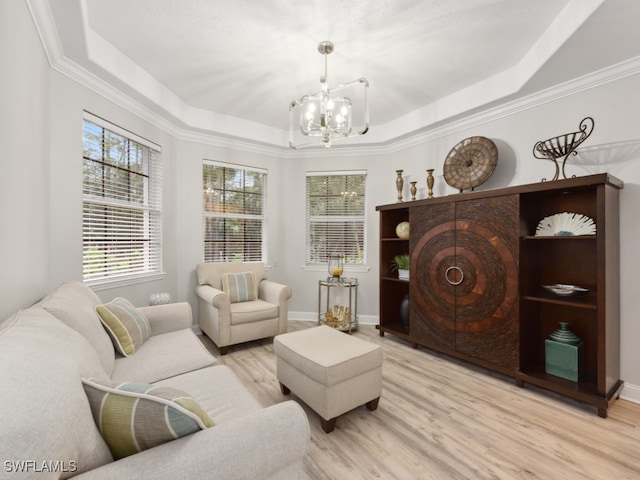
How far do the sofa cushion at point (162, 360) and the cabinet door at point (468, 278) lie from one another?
85.0 inches

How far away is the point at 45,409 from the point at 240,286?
9.66ft

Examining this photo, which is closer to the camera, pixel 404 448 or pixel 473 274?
pixel 404 448

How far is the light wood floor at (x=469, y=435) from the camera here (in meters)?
1.56

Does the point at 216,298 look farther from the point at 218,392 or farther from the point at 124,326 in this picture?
the point at 218,392

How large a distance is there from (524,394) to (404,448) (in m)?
1.26

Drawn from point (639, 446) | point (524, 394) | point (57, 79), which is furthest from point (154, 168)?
point (639, 446)

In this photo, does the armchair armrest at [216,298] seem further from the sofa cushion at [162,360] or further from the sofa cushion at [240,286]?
the sofa cushion at [162,360]

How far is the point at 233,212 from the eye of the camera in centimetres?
411

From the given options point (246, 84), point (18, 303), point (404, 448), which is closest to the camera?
point (18, 303)

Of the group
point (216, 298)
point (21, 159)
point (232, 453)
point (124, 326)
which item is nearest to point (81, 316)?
point (124, 326)

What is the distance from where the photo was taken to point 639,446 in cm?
173

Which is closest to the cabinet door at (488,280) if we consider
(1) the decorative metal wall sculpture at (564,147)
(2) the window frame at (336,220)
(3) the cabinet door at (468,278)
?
(3) the cabinet door at (468,278)

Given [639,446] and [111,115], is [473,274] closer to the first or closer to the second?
[639,446]

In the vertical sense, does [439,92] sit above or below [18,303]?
above
